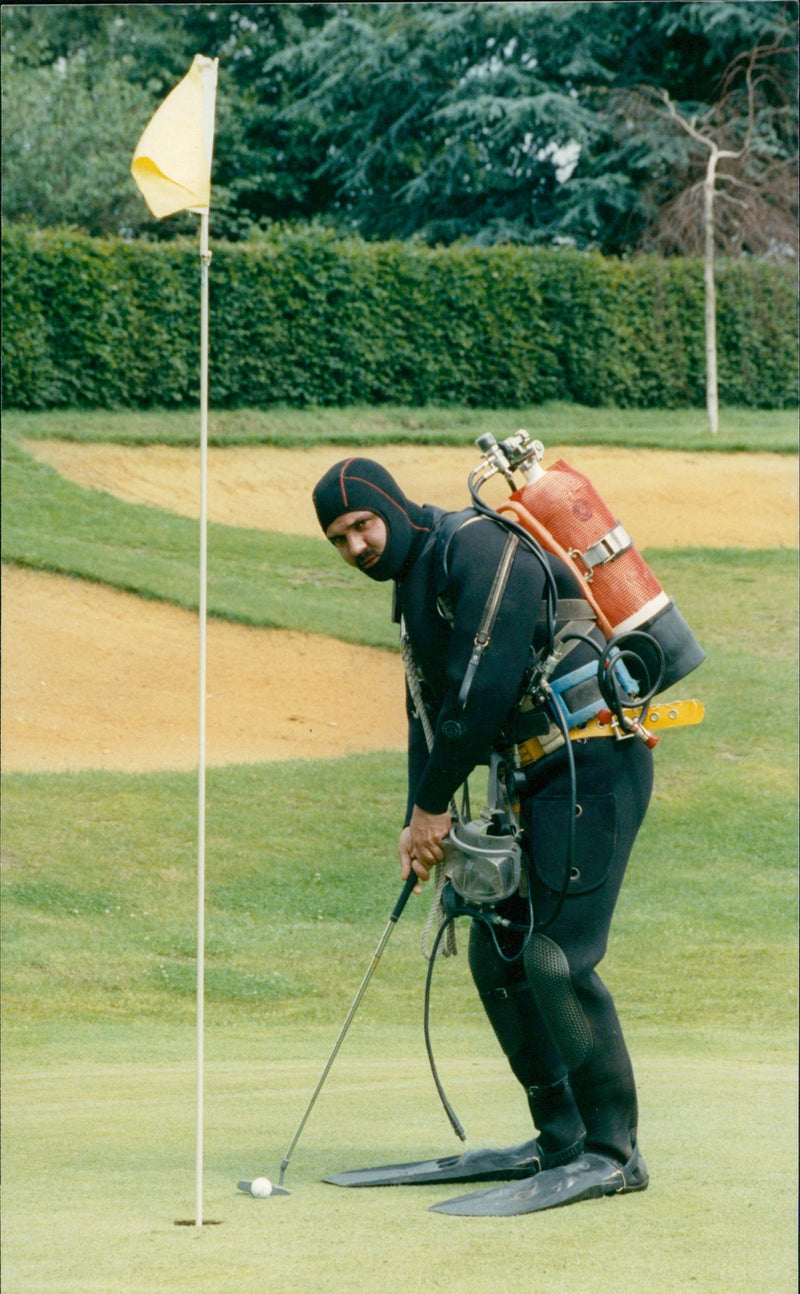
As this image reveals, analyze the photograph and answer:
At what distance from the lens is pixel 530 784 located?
470 cm

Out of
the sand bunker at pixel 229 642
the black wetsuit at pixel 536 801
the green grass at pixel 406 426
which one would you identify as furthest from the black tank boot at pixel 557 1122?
the green grass at pixel 406 426

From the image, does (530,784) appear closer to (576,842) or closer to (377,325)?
(576,842)

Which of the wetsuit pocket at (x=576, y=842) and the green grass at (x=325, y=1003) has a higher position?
the wetsuit pocket at (x=576, y=842)

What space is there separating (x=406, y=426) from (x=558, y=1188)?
23.3 m

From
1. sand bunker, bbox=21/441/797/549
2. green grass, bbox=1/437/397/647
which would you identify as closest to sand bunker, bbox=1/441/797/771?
sand bunker, bbox=21/441/797/549

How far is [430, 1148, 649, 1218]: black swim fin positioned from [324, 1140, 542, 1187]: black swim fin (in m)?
0.17

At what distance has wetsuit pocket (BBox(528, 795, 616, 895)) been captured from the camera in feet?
15.0

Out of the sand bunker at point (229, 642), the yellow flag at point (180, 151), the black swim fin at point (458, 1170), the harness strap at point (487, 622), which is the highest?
the yellow flag at point (180, 151)

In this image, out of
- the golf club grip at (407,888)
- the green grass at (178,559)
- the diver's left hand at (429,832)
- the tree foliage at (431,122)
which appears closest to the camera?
the diver's left hand at (429,832)

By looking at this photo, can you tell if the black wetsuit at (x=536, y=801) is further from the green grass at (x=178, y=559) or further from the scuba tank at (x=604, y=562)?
the green grass at (x=178, y=559)

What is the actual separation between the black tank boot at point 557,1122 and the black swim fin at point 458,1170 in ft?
0.27

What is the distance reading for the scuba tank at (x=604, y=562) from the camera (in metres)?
4.71

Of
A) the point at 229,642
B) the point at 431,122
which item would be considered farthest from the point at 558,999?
the point at 431,122

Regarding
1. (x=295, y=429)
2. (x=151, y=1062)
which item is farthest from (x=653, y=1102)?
(x=295, y=429)
